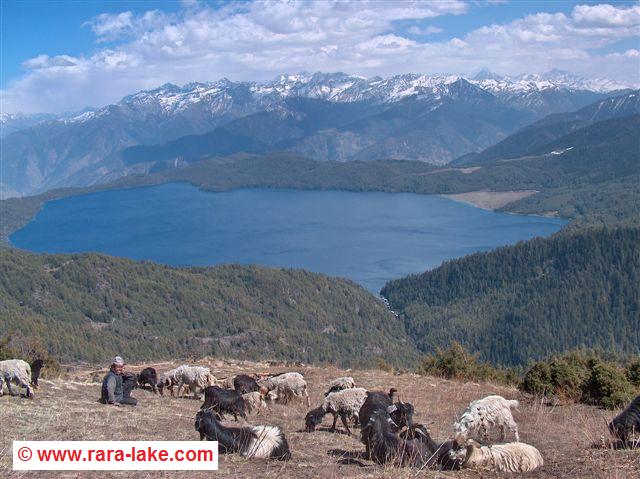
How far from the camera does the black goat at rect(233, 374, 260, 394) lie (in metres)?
17.6

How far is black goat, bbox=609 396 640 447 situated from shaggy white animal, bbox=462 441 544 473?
176cm

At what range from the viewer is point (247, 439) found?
10391 millimetres

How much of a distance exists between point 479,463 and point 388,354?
8022cm

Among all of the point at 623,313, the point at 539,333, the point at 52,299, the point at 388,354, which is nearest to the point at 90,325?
the point at 52,299

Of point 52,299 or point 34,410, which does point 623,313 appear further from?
point 34,410

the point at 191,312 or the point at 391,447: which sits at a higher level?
the point at 391,447

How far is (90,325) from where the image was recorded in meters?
83.9

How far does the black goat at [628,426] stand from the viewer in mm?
Result: 10482

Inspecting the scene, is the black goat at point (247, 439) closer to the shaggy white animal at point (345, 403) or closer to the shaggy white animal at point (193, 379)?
the shaggy white animal at point (345, 403)

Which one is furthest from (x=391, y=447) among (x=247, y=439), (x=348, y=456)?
(x=247, y=439)

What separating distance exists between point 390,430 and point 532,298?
11140 cm

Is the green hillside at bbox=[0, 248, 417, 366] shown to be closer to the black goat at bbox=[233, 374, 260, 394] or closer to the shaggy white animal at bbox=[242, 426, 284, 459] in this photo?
the black goat at bbox=[233, 374, 260, 394]

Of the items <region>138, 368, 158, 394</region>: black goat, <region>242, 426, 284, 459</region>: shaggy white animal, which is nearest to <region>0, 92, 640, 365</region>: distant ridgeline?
<region>138, 368, 158, 394</region>: black goat

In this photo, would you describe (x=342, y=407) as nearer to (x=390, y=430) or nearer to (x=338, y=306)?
(x=390, y=430)
